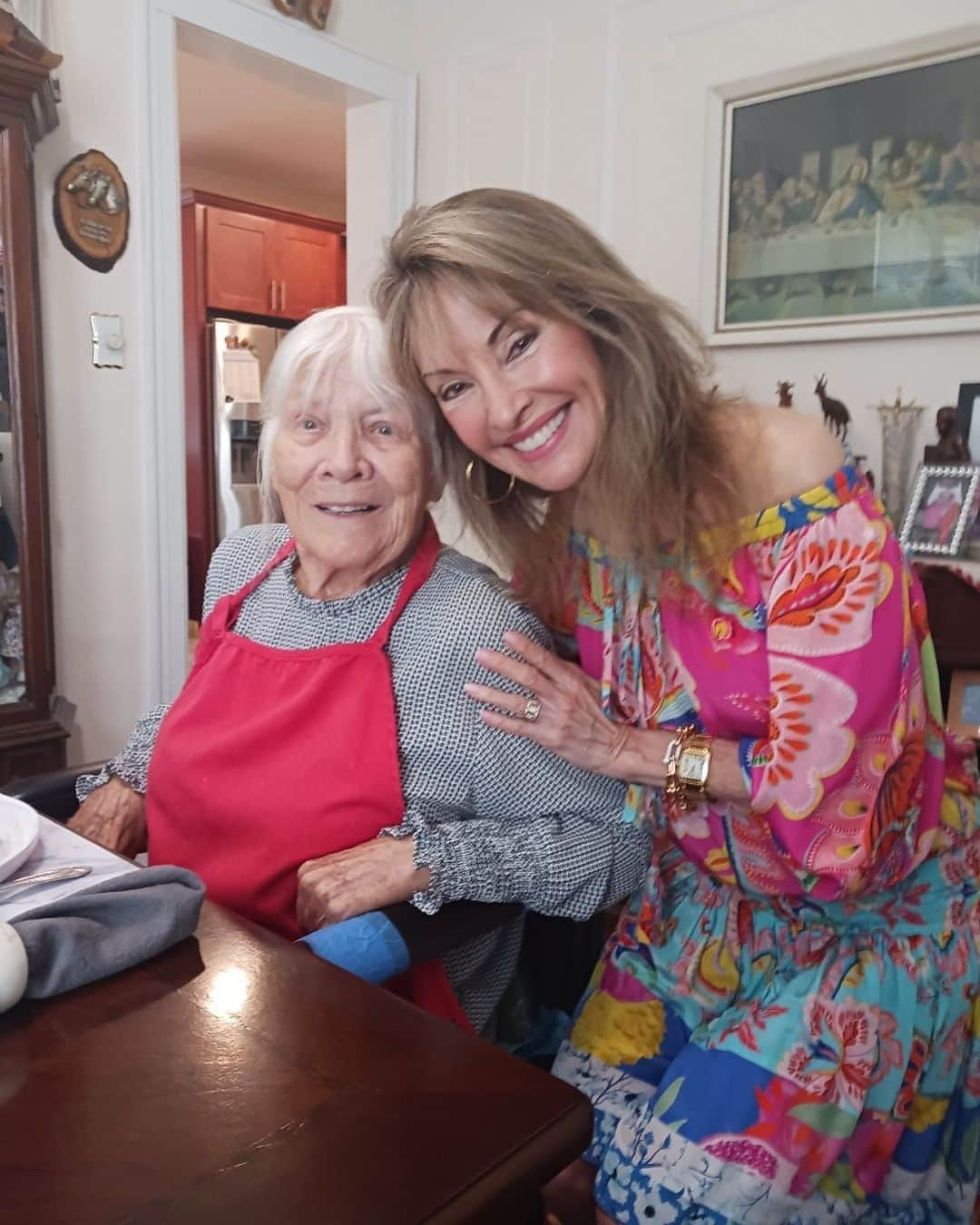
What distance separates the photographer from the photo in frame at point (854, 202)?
229cm

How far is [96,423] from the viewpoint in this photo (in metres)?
2.56

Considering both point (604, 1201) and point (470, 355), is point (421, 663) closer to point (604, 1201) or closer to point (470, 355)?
point (470, 355)

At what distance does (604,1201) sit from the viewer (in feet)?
3.48

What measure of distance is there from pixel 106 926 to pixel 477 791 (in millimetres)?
513

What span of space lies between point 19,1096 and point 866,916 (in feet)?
2.93

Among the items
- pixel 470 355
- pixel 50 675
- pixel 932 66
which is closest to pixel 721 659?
pixel 470 355

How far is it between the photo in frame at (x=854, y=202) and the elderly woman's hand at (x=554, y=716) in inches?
66.0

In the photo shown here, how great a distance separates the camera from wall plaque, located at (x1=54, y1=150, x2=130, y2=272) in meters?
2.43

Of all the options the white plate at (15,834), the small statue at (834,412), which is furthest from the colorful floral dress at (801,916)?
the small statue at (834,412)

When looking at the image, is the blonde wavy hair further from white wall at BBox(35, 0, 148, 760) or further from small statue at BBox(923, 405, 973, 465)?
white wall at BBox(35, 0, 148, 760)

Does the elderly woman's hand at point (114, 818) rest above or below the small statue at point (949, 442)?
below

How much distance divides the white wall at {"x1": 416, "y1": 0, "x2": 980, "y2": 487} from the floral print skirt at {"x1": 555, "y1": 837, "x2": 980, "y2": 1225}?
141 cm

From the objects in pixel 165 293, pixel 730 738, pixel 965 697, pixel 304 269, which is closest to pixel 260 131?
pixel 304 269

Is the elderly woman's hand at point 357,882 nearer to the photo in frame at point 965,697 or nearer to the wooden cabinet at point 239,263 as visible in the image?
the photo in frame at point 965,697
